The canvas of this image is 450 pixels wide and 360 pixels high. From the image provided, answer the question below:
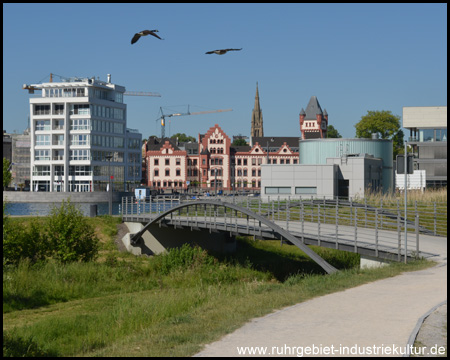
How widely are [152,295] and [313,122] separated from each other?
445 ft

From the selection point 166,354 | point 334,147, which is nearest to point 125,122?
point 334,147

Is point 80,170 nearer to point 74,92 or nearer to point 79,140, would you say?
point 79,140

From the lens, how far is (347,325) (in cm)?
1230

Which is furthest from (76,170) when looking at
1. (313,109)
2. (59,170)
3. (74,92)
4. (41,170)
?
(313,109)

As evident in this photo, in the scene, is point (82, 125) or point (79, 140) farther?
point (79, 140)

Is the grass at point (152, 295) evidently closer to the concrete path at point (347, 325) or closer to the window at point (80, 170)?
the concrete path at point (347, 325)

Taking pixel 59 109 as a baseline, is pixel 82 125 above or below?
below

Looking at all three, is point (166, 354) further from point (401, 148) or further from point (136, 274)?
point (401, 148)

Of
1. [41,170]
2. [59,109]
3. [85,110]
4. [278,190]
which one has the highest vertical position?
[59,109]

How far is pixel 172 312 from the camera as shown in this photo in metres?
18.2

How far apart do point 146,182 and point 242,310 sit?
415ft

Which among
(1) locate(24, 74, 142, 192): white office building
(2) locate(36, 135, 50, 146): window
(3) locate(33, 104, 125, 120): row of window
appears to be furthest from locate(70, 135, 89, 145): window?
(2) locate(36, 135, 50, 146): window

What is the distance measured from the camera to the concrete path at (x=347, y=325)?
10672mm

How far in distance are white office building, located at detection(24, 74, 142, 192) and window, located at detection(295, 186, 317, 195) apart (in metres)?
55.7
